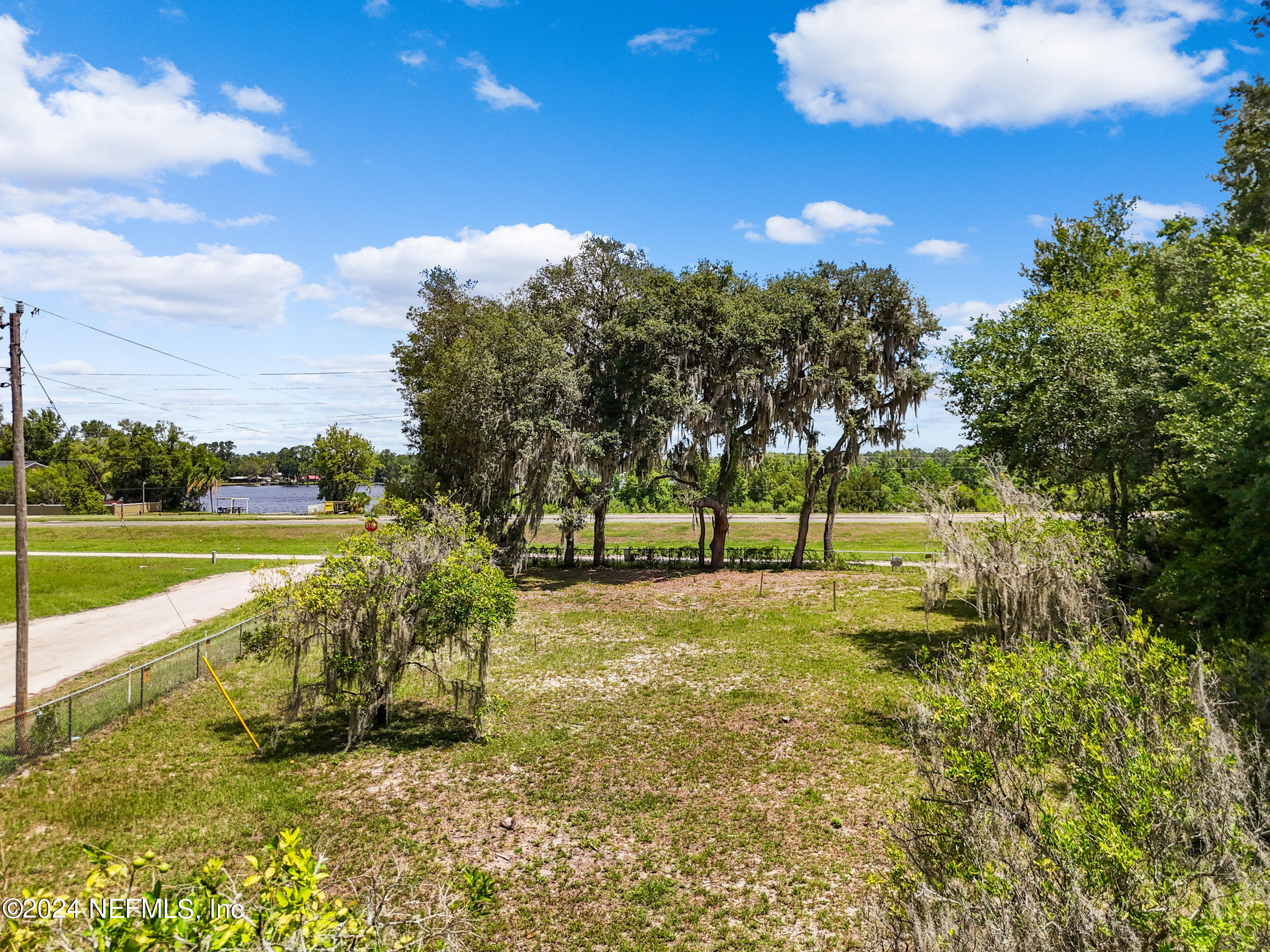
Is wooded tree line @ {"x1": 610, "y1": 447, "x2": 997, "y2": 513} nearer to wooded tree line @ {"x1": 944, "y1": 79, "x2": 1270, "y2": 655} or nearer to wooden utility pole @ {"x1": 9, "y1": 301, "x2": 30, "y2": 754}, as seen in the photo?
wooded tree line @ {"x1": 944, "y1": 79, "x2": 1270, "y2": 655}

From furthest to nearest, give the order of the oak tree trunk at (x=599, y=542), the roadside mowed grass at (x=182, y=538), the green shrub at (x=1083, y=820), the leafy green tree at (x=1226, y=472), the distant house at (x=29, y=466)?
1. the distant house at (x=29, y=466)
2. the roadside mowed grass at (x=182, y=538)
3. the oak tree trunk at (x=599, y=542)
4. the leafy green tree at (x=1226, y=472)
5. the green shrub at (x=1083, y=820)

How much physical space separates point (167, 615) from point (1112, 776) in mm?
27925

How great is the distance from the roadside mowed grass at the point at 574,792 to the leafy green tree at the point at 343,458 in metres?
52.3

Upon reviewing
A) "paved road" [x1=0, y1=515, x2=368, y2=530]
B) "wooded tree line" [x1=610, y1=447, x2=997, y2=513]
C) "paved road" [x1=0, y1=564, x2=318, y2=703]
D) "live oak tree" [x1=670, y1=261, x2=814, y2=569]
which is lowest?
"paved road" [x1=0, y1=564, x2=318, y2=703]

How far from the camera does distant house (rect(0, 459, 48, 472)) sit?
67875 millimetres

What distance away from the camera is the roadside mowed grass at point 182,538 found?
1580 inches

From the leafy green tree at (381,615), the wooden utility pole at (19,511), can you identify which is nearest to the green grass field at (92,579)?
the wooden utility pole at (19,511)

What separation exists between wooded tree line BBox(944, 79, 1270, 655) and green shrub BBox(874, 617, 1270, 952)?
15.6 ft

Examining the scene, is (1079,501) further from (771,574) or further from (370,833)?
(370,833)

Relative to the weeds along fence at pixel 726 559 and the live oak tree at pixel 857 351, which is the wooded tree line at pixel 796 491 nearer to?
the weeds along fence at pixel 726 559

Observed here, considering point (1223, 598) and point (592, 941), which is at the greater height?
point (1223, 598)

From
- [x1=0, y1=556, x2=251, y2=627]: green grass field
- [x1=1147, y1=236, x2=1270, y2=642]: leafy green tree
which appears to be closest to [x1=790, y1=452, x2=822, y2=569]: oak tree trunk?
[x1=1147, y1=236, x2=1270, y2=642]: leafy green tree

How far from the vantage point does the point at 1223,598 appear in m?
11.7

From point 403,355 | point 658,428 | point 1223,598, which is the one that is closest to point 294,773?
point 1223,598
